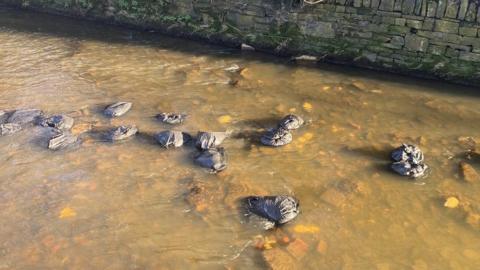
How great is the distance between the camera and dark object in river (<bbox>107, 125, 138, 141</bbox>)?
5.94 m

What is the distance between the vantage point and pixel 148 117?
659cm

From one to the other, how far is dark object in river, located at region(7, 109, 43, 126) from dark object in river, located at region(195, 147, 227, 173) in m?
2.57

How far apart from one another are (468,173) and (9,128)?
5815 millimetres

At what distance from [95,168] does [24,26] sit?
269 inches

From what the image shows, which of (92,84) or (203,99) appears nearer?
(203,99)

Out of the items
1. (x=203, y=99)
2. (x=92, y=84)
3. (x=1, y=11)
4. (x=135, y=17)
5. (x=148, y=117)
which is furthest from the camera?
(x=1, y=11)

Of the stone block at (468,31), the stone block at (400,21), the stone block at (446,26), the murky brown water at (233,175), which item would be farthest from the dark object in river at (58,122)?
the stone block at (468,31)

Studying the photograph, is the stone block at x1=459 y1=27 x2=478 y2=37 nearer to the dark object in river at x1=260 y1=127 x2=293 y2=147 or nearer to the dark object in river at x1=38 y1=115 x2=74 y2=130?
the dark object in river at x1=260 y1=127 x2=293 y2=147

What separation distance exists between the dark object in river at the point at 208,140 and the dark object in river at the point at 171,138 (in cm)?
19

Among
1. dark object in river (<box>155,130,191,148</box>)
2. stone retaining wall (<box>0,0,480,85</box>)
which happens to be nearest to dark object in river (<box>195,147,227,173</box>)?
dark object in river (<box>155,130,191,148</box>)

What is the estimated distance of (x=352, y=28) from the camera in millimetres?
7961

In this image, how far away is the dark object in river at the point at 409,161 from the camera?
205 inches

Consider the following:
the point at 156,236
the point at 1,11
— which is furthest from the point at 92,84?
the point at 1,11

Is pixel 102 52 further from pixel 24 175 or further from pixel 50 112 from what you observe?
pixel 24 175
